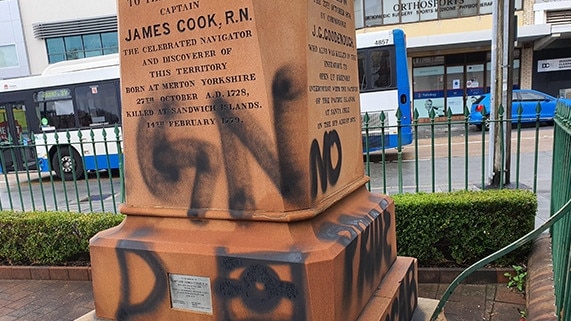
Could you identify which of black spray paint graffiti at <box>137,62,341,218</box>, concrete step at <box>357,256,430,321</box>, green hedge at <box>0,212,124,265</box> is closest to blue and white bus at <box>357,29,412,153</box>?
green hedge at <box>0,212,124,265</box>

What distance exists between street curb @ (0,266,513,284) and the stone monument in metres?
1.83

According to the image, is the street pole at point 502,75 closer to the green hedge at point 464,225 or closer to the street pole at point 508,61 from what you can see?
the street pole at point 508,61

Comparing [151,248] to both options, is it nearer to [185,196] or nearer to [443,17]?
[185,196]

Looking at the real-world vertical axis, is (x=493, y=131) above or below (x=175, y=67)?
below

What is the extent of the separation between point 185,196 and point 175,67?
65 cm

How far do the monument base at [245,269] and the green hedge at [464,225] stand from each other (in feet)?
5.52

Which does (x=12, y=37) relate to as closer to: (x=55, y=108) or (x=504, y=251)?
(x=55, y=108)

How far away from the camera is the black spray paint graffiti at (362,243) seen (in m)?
2.10

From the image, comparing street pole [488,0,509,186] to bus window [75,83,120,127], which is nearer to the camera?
street pole [488,0,509,186]

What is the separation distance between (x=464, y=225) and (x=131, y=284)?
10.0ft

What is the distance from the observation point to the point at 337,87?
243cm

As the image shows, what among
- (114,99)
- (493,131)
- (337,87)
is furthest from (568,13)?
(337,87)

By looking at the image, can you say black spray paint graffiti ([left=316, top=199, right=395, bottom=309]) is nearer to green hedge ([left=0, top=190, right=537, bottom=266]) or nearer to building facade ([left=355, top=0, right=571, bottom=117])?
green hedge ([left=0, top=190, right=537, bottom=266])

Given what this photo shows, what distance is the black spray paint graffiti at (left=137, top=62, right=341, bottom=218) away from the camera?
201 cm
